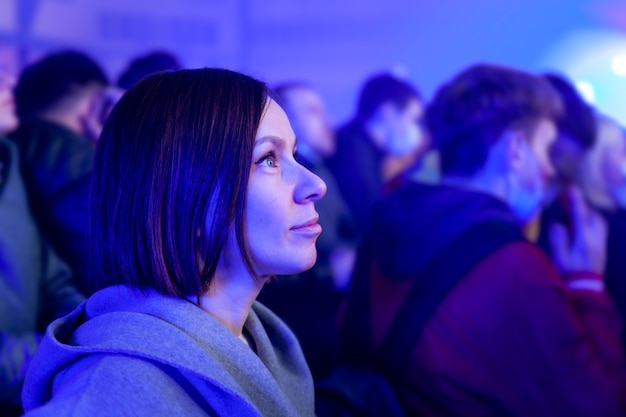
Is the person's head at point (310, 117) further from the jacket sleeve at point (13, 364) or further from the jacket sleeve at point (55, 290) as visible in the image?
the jacket sleeve at point (13, 364)

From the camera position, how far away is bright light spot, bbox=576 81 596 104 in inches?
81.9

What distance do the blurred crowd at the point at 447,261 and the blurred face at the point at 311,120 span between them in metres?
0.68

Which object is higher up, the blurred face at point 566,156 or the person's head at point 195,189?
the person's head at point 195,189

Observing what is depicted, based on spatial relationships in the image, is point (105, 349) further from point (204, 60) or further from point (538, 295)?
point (204, 60)

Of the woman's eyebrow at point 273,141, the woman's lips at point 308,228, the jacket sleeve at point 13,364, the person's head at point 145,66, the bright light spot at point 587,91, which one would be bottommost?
the jacket sleeve at point 13,364

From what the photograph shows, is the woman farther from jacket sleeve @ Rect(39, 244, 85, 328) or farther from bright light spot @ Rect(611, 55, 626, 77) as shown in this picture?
bright light spot @ Rect(611, 55, 626, 77)

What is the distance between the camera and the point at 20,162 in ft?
4.79

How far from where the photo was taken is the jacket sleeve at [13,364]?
112cm

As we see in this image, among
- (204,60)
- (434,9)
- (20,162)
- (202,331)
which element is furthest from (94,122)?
(434,9)

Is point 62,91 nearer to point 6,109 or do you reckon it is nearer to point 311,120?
point 6,109

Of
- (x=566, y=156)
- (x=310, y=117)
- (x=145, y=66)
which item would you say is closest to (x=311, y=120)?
(x=310, y=117)

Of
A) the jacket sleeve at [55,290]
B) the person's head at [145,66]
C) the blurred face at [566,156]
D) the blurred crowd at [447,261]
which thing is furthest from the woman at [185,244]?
the blurred face at [566,156]

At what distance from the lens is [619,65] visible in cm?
211

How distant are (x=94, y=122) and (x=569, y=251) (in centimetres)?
151
